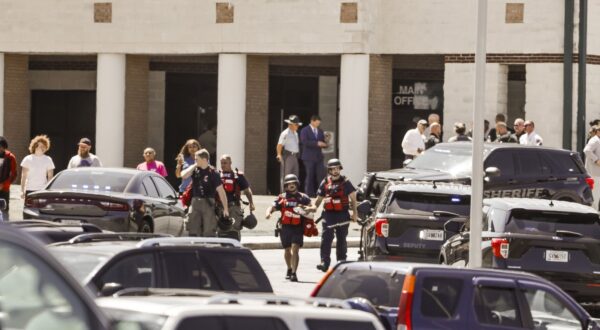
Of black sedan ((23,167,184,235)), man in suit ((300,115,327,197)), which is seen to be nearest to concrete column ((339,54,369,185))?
man in suit ((300,115,327,197))

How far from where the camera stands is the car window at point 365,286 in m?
12.6

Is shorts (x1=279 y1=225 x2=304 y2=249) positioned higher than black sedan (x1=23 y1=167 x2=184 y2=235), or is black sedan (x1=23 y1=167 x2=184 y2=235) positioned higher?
black sedan (x1=23 y1=167 x2=184 y2=235)

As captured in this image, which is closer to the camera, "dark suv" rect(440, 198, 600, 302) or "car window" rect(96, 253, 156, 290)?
"car window" rect(96, 253, 156, 290)

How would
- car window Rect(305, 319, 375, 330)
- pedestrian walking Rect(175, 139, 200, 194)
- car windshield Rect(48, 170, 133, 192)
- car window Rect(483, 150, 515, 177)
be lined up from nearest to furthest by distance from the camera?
1. car window Rect(305, 319, 375, 330)
2. car windshield Rect(48, 170, 133, 192)
3. car window Rect(483, 150, 515, 177)
4. pedestrian walking Rect(175, 139, 200, 194)

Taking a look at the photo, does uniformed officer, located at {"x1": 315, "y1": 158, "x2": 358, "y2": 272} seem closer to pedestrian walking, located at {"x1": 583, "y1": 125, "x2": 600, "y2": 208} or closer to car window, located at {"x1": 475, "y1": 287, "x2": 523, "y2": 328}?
car window, located at {"x1": 475, "y1": 287, "x2": 523, "y2": 328}

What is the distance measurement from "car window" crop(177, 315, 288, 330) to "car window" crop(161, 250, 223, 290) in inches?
169

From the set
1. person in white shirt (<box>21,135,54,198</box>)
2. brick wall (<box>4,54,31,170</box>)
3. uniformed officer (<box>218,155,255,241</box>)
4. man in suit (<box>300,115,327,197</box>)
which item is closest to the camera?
uniformed officer (<box>218,155,255,241</box>)

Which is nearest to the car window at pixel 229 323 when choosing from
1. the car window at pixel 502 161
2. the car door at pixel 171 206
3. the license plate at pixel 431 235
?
the license plate at pixel 431 235

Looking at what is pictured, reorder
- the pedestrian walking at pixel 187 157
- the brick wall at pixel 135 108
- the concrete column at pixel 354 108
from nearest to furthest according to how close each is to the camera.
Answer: the pedestrian walking at pixel 187 157, the concrete column at pixel 354 108, the brick wall at pixel 135 108

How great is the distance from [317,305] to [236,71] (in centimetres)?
3306

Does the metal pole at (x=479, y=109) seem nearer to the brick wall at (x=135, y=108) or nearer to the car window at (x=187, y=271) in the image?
the car window at (x=187, y=271)

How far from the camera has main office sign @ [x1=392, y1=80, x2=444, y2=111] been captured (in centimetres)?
4241

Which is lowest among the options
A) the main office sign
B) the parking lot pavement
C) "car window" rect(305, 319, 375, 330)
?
the parking lot pavement

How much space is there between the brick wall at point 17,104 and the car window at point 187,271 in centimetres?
3183
